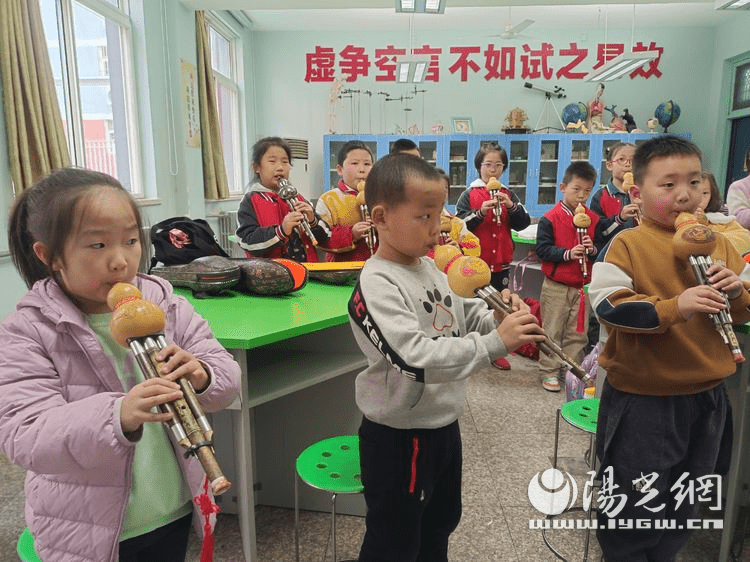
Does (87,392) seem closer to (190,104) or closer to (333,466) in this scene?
(333,466)

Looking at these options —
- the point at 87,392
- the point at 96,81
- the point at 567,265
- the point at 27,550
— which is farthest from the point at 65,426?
the point at 96,81

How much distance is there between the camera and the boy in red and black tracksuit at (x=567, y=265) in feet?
11.0

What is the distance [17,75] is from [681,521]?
12.8 feet

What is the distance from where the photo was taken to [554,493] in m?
2.38

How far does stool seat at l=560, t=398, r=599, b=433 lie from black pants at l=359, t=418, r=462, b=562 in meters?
0.70

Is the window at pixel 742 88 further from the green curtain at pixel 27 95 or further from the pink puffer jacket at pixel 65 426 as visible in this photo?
the pink puffer jacket at pixel 65 426


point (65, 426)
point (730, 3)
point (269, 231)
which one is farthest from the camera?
point (730, 3)

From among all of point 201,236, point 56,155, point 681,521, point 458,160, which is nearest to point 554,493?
point 681,521

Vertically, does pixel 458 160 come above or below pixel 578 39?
below

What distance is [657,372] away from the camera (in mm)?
1478

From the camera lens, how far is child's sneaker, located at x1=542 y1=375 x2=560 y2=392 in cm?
352

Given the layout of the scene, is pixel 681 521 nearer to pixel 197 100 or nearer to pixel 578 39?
pixel 197 100

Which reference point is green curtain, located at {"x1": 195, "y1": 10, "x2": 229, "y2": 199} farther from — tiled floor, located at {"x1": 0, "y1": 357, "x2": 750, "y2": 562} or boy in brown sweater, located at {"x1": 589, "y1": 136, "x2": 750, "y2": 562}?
boy in brown sweater, located at {"x1": 589, "y1": 136, "x2": 750, "y2": 562}

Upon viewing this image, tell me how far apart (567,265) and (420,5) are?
2.38 meters
